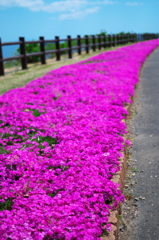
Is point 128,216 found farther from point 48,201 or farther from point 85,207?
point 48,201

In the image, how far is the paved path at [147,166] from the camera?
10.1 ft

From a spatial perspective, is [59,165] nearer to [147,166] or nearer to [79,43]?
[147,166]

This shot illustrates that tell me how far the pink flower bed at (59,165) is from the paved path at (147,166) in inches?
12.6

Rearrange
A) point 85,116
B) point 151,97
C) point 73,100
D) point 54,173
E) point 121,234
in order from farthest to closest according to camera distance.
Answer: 1. point 151,97
2. point 73,100
3. point 85,116
4. point 54,173
5. point 121,234

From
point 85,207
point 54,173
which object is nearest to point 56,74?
point 54,173

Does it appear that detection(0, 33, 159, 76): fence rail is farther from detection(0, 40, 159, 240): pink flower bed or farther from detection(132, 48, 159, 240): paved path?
detection(132, 48, 159, 240): paved path

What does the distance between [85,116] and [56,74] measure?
251 inches

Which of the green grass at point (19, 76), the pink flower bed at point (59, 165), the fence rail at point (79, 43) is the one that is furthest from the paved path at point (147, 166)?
the fence rail at point (79, 43)

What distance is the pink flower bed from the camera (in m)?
2.78

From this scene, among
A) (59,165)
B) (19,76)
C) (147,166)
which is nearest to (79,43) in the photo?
(19,76)

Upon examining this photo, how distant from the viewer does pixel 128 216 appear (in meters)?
3.25

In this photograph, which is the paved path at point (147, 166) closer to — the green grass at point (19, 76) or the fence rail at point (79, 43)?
the green grass at point (19, 76)

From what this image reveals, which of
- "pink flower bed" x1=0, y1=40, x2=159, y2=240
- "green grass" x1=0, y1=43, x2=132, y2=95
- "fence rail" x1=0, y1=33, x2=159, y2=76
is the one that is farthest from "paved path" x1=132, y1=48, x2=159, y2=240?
"fence rail" x1=0, y1=33, x2=159, y2=76

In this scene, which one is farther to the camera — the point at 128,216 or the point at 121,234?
the point at 128,216
